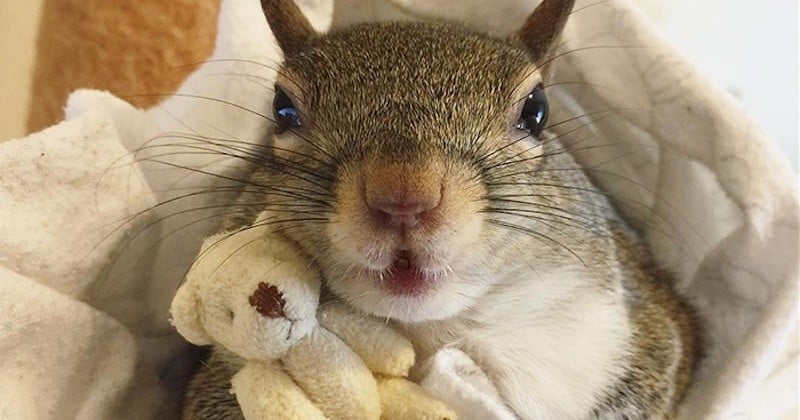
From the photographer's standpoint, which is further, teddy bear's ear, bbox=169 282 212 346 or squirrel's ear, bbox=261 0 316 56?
squirrel's ear, bbox=261 0 316 56

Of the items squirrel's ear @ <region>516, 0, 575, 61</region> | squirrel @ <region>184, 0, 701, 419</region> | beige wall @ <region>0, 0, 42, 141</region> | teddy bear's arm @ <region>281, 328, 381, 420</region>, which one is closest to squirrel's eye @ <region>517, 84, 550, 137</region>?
squirrel @ <region>184, 0, 701, 419</region>

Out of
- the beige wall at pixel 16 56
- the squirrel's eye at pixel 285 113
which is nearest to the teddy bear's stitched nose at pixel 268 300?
the squirrel's eye at pixel 285 113

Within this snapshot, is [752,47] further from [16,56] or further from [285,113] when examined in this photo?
[16,56]

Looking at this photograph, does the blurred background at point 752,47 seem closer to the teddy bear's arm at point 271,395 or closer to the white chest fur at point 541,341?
the white chest fur at point 541,341

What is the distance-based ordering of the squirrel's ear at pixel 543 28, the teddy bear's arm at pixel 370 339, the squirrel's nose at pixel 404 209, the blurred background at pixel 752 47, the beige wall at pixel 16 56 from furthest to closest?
the blurred background at pixel 752 47 → the beige wall at pixel 16 56 → the squirrel's ear at pixel 543 28 → the teddy bear's arm at pixel 370 339 → the squirrel's nose at pixel 404 209

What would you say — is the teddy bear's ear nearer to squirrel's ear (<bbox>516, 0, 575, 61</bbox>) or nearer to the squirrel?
the squirrel

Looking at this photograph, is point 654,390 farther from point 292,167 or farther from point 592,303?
point 292,167

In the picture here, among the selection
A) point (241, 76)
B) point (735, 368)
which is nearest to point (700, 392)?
point (735, 368)
